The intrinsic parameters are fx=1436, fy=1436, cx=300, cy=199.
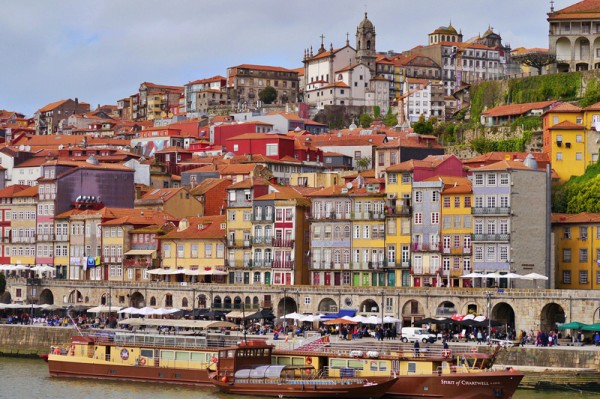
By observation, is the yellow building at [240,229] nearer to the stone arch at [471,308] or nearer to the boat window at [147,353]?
the stone arch at [471,308]

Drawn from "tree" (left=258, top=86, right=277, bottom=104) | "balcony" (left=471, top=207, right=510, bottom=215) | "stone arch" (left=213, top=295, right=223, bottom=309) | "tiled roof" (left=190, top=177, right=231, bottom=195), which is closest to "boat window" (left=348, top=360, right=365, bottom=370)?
"balcony" (left=471, top=207, right=510, bottom=215)

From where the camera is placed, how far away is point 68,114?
621ft

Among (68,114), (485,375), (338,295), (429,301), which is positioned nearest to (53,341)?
(338,295)

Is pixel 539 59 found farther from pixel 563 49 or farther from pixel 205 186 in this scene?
pixel 205 186

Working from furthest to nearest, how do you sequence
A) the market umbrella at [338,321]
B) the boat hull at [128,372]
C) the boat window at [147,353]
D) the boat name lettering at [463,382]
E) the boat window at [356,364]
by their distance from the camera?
the market umbrella at [338,321] → the boat window at [147,353] → the boat hull at [128,372] → the boat window at [356,364] → the boat name lettering at [463,382]

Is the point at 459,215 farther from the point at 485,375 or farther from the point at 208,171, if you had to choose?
the point at 208,171

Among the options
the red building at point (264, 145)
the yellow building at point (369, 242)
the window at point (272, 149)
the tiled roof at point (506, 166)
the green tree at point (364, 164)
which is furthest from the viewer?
the green tree at point (364, 164)

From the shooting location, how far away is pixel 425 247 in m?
80.4

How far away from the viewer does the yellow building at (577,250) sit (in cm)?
8106

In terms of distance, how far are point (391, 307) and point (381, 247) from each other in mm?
6233

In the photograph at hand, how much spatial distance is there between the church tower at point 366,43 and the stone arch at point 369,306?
87524mm

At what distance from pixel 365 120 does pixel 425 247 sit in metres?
68.6

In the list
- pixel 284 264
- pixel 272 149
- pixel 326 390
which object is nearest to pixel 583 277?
pixel 284 264

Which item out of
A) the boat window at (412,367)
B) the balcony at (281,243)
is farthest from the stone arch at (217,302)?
the boat window at (412,367)
